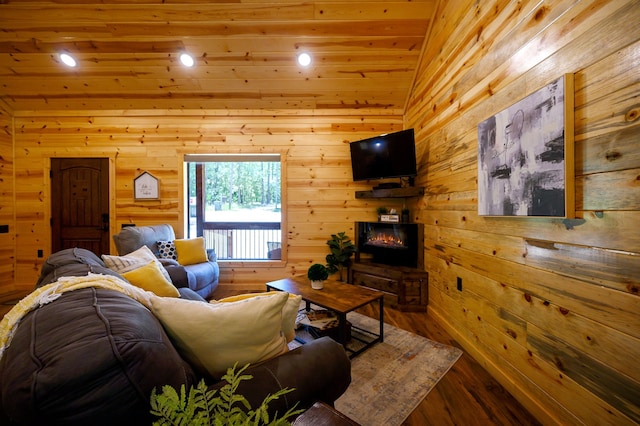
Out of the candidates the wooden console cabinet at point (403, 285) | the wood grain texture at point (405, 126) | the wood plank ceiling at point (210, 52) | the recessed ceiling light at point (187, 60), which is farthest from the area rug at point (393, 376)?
the recessed ceiling light at point (187, 60)

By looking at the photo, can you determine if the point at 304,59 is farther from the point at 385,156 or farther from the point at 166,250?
the point at 166,250

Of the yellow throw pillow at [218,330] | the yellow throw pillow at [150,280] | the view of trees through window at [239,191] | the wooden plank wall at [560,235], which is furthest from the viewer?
the view of trees through window at [239,191]

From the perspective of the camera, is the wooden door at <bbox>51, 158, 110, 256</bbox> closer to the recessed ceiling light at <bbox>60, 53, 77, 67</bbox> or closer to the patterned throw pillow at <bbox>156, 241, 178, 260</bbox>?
the recessed ceiling light at <bbox>60, 53, 77, 67</bbox>

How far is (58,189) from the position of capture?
13.4 feet

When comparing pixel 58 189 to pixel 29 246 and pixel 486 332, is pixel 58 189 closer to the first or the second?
pixel 29 246

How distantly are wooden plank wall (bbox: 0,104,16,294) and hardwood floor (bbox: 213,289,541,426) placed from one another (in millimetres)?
5881

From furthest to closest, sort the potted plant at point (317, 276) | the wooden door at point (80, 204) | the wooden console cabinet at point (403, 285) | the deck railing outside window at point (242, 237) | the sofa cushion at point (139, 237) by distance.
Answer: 1. the deck railing outside window at point (242, 237)
2. the wooden door at point (80, 204)
3. the wooden console cabinet at point (403, 285)
4. the sofa cushion at point (139, 237)
5. the potted plant at point (317, 276)

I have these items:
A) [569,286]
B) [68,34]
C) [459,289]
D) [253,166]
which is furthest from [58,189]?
[569,286]

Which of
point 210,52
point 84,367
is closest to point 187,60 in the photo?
point 210,52

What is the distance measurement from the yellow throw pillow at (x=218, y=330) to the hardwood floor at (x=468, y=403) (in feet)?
4.03

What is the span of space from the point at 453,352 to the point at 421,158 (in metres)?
2.28

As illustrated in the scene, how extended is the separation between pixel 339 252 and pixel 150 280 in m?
2.54

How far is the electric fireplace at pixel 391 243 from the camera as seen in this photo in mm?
3363

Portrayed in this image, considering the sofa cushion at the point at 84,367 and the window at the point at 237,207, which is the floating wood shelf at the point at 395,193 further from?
the sofa cushion at the point at 84,367
